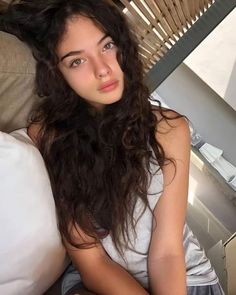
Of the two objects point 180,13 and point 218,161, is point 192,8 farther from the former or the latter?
point 218,161

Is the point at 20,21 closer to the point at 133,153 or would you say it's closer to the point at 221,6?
the point at 133,153

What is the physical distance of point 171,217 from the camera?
94cm

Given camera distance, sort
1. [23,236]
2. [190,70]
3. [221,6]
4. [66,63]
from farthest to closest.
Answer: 1. [190,70]
2. [221,6]
3. [66,63]
4. [23,236]

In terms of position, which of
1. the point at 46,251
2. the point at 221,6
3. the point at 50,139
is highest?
the point at 221,6

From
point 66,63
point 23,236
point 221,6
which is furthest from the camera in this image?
point 221,6

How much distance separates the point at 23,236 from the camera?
772 mm

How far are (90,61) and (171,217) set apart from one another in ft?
1.27

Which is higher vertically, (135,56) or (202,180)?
(135,56)

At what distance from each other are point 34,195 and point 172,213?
0.33 metres

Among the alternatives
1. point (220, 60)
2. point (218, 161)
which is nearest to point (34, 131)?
point (220, 60)

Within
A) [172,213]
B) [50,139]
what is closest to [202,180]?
[172,213]

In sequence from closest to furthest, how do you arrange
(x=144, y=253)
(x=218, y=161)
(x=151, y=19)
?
(x=144, y=253) → (x=151, y=19) → (x=218, y=161)

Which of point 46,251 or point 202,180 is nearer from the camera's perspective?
point 46,251

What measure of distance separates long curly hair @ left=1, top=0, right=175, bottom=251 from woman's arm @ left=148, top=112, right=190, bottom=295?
3 centimetres
